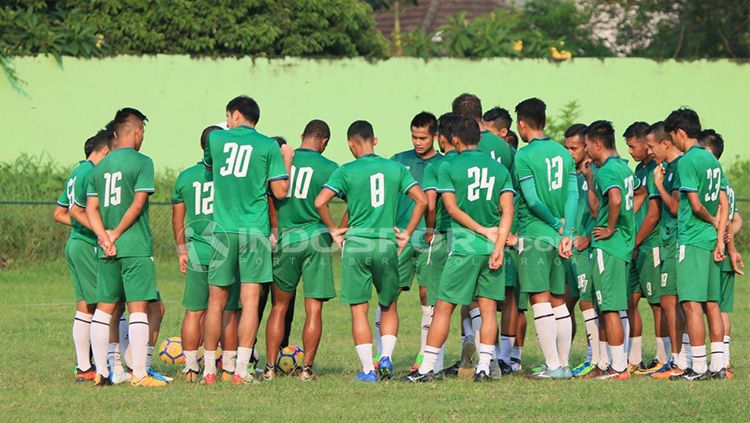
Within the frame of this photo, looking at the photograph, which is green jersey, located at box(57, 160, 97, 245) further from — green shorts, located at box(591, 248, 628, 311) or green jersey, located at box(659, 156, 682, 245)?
green jersey, located at box(659, 156, 682, 245)

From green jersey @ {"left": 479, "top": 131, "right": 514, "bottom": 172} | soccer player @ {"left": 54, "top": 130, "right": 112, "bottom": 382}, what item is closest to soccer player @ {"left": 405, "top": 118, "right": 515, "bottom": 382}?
green jersey @ {"left": 479, "top": 131, "right": 514, "bottom": 172}

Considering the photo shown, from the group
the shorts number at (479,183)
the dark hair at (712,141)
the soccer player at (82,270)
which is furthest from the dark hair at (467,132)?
the soccer player at (82,270)

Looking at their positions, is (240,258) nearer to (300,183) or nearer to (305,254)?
(305,254)

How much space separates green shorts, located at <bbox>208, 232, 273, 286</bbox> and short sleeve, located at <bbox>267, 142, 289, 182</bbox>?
1.75ft

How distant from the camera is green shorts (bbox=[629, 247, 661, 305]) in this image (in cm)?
1181

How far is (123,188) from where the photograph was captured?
1070cm

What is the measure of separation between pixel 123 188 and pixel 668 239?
5.01 meters

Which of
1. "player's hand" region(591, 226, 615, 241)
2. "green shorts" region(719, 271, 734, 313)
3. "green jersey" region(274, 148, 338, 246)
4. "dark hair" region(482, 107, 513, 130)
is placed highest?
"dark hair" region(482, 107, 513, 130)

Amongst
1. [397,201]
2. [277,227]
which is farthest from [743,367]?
[277,227]

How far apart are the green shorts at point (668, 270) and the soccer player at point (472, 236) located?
5.71ft

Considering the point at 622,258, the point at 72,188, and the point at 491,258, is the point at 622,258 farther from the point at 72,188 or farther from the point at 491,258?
the point at 72,188

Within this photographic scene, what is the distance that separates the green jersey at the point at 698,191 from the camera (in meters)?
10.8

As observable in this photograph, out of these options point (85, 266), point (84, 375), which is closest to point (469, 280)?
point (85, 266)

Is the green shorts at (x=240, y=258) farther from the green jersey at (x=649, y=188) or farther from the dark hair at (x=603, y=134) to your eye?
the green jersey at (x=649, y=188)
